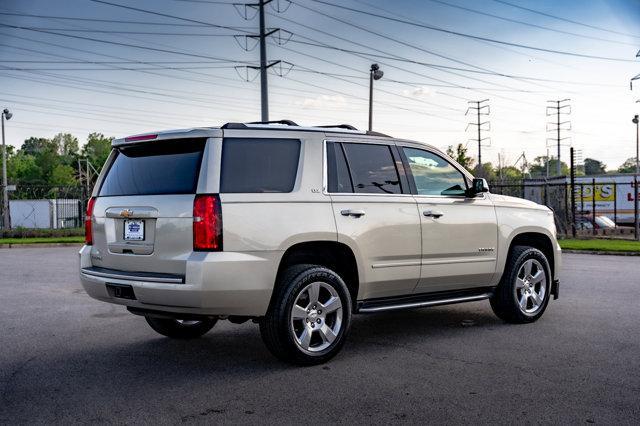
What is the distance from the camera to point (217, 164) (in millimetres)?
5344

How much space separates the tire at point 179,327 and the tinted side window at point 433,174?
8.35ft

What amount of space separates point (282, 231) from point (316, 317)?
2.68ft

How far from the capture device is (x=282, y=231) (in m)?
5.45

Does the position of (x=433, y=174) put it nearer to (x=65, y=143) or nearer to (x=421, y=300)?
(x=421, y=300)

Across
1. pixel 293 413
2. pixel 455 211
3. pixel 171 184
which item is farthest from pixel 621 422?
pixel 171 184

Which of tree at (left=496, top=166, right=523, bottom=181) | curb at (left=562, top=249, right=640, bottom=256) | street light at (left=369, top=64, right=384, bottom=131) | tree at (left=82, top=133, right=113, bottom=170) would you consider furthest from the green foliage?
curb at (left=562, top=249, right=640, bottom=256)

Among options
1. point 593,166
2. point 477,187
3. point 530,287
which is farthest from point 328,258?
point 593,166

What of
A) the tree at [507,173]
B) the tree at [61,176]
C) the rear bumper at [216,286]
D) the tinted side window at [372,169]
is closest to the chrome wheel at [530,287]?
the tinted side window at [372,169]

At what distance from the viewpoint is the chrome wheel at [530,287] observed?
24.4 feet

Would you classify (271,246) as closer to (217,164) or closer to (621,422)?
(217,164)

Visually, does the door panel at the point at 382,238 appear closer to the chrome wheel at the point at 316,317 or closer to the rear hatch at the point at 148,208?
the chrome wheel at the point at 316,317

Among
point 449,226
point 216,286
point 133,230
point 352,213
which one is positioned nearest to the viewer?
point 216,286

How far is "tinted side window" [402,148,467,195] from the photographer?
A: 677 cm

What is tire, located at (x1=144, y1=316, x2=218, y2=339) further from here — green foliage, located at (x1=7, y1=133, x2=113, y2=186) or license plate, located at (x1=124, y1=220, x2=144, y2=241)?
green foliage, located at (x1=7, y1=133, x2=113, y2=186)
